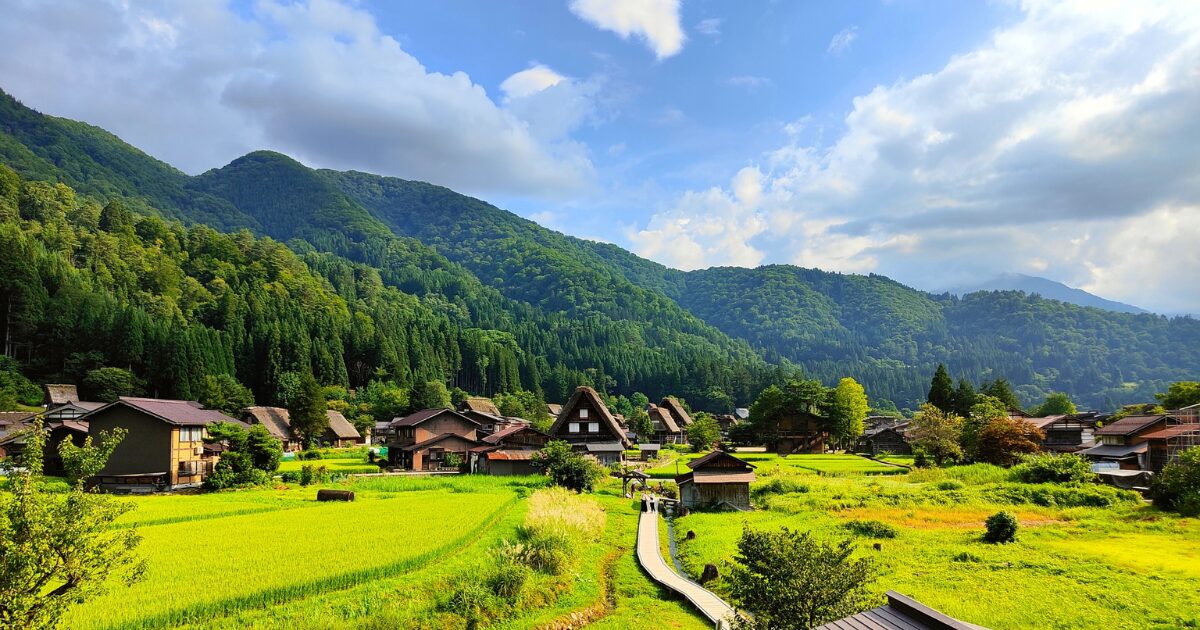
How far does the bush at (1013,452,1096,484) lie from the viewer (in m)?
41.8

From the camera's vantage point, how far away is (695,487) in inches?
1586

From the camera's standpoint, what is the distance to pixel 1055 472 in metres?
42.2

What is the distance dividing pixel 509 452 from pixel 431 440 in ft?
35.5

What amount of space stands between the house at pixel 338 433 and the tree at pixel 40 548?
67.2 m

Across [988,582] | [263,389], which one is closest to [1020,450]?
[988,582]

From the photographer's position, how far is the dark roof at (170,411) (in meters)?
40.3

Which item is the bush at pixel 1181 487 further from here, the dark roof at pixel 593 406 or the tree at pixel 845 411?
the tree at pixel 845 411

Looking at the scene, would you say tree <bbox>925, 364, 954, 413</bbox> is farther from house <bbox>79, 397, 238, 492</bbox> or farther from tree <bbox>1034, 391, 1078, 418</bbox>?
house <bbox>79, 397, 238, 492</bbox>

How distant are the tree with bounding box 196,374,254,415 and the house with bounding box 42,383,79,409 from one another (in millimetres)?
11914

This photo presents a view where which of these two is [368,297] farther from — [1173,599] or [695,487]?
[1173,599]

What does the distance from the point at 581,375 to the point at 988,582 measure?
393ft

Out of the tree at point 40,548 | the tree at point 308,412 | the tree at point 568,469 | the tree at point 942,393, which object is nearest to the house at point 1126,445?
the tree at point 942,393

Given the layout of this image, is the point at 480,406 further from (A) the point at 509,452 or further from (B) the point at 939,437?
(B) the point at 939,437

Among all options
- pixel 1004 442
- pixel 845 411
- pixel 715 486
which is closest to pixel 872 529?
→ pixel 715 486
